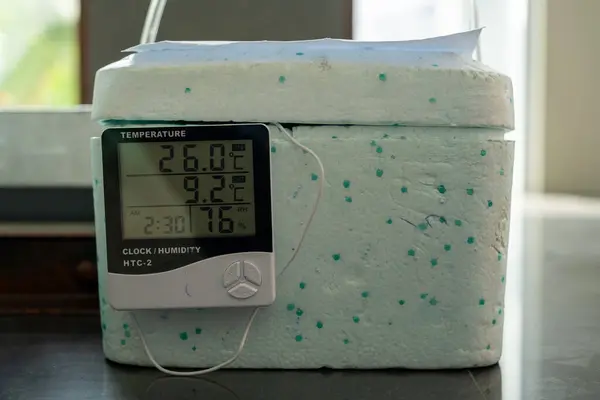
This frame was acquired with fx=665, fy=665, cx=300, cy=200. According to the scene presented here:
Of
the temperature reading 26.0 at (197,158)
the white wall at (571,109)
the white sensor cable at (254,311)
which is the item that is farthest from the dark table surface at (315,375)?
the white wall at (571,109)

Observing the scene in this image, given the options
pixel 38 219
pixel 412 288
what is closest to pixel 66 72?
pixel 38 219

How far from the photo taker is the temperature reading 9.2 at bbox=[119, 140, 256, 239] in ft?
1.52

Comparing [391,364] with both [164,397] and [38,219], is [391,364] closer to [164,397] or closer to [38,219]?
[164,397]

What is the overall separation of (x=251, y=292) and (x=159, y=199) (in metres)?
0.09

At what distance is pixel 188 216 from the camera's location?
0.47m

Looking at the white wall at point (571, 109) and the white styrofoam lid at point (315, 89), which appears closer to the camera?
the white styrofoam lid at point (315, 89)

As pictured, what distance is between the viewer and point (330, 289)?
1.57 feet

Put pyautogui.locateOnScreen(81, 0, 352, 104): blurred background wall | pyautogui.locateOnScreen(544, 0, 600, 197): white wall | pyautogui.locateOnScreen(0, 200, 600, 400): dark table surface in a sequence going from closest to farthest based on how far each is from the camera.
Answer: pyautogui.locateOnScreen(0, 200, 600, 400): dark table surface
pyautogui.locateOnScreen(81, 0, 352, 104): blurred background wall
pyautogui.locateOnScreen(544, 0, 600, 197): white wall

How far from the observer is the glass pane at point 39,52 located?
38.7 inches

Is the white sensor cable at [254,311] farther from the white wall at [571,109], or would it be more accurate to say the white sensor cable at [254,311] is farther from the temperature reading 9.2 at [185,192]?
the white wall at [571,109]

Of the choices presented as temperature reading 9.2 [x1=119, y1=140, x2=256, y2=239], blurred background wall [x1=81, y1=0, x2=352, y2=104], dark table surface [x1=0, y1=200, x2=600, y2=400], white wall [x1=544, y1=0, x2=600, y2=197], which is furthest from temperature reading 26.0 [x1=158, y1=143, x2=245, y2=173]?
white wall [x1=544, y1=0, x2=600, y2=197]

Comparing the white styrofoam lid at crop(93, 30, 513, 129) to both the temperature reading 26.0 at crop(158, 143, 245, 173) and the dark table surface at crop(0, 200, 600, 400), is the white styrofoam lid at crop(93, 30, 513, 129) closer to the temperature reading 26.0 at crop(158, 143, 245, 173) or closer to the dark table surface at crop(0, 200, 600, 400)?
the temperature reading 26.0 at crop(158, 143, 245, 173)

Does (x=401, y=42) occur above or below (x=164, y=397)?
above

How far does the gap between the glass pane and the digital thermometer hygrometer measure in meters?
0.55
